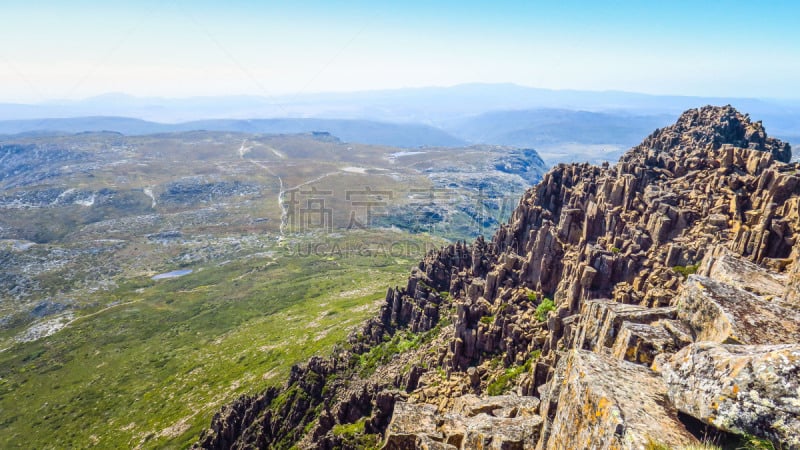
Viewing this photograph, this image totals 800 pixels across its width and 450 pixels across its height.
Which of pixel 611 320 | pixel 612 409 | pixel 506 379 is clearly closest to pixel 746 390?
pixel 612 409

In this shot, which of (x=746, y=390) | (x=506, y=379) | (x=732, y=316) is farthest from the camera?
(x=506, y=379)

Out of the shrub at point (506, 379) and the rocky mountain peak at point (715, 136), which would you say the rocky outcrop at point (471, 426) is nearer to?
the shrub at point (506, 379)

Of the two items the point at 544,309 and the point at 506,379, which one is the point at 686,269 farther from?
the point at 506,379

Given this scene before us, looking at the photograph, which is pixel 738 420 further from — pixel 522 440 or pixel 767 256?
pixel 767 256

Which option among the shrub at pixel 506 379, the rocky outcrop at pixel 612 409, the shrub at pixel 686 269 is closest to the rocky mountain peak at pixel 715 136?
the shrub at pixel 686 269

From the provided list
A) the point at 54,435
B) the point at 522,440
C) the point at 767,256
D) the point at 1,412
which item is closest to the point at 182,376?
the point at 54,435

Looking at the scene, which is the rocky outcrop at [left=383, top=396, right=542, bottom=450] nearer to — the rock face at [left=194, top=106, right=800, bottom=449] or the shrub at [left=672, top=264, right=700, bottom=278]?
the rock face at [left=194, top=106, right=800, bottom=449]
